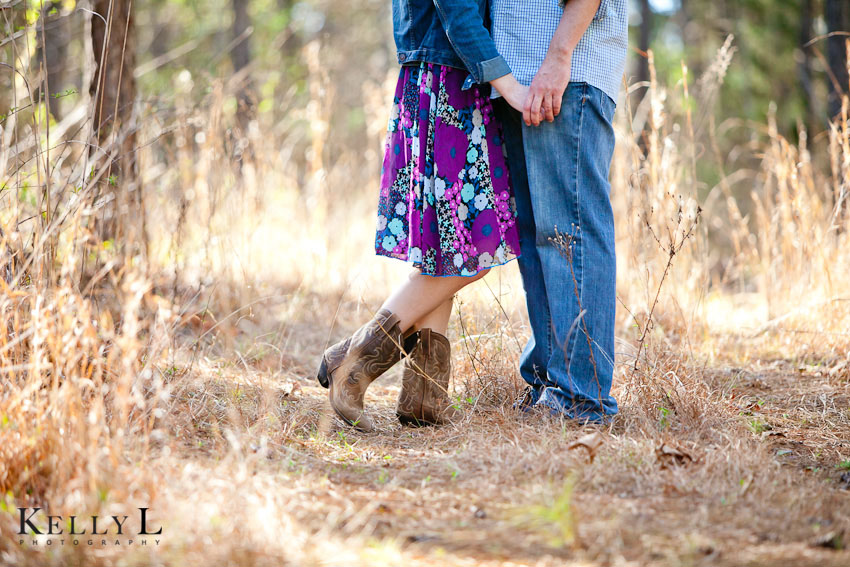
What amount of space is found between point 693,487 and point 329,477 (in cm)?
70

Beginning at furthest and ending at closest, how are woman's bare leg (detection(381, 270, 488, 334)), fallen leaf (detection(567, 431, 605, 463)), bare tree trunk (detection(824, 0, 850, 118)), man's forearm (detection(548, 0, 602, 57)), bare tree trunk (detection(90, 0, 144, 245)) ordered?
bare tree trunk (detection(824, 0, 850, 118))
bare tree trunk (detection(90, 0, 144, 245))
woman's bare leg (detection(381, 270, 488, 334))
man's forearm (detection(548, 0, 602, 57))
fallen leaf (detection(567, 431, 605, 463))

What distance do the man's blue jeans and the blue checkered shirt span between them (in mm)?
45

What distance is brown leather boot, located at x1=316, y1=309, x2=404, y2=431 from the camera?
→ 181 centimetres

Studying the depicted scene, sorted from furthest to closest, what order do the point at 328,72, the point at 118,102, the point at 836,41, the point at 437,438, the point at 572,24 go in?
the point at 836,41, the point at 328,72, the point at 118,102, the point at 437,438, the point at 572,24

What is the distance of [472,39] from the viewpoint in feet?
5.34

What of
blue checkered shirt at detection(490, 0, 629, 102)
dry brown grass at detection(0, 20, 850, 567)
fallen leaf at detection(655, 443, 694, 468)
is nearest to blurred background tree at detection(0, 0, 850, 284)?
dry brown grass at detection(0, 20, 850, 567)

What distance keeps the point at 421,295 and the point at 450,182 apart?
0.29 m

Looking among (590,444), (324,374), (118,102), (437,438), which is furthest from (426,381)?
(118,102)

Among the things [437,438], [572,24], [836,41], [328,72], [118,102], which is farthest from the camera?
[836,41]

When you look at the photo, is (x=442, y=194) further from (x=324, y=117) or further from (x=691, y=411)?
(x=324, y=117)

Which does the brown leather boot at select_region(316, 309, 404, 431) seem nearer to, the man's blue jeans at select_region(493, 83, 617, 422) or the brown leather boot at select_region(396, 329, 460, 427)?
the brown leather boot at select_region(396, 329, 460, 427)

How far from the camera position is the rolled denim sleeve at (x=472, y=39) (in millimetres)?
1627

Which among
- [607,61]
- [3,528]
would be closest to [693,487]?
[607,61]

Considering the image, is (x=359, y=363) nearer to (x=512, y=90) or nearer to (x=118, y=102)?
(x=512, y=90)
